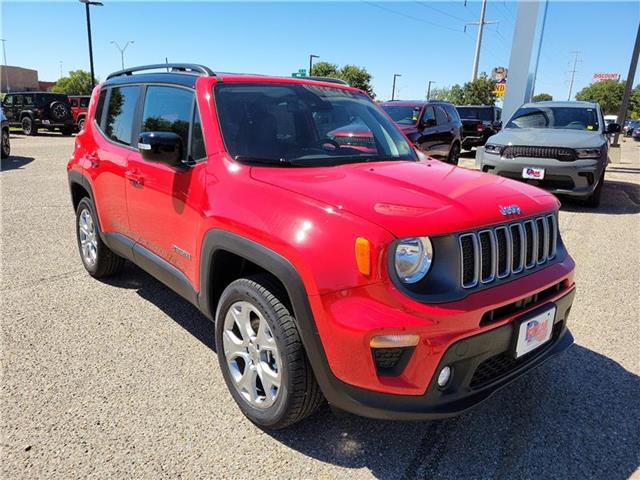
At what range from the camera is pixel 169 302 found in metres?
4.07

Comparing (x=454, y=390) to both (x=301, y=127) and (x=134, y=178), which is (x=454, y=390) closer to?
(x=301, y=127)

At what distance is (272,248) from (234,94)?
1.28 m

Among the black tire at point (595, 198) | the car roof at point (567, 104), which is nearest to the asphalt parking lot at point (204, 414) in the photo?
the black tire at point (595, 198)

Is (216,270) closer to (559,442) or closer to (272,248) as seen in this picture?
(272,248)

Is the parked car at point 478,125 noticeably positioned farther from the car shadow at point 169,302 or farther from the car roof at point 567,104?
the car shadow at point 169,302

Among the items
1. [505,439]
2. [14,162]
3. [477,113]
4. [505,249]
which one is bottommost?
[14,162]

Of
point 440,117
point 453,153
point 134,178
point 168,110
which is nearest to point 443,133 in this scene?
point 440,117

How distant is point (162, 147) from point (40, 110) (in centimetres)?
2333

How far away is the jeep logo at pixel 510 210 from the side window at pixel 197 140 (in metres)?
1.65

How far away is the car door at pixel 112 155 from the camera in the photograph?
369cm

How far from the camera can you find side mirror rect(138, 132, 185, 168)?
2.74 m

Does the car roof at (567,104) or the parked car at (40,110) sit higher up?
the car roof at (567,104)

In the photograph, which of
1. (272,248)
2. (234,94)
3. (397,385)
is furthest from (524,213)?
(234,94)

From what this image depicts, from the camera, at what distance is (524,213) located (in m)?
2.42
